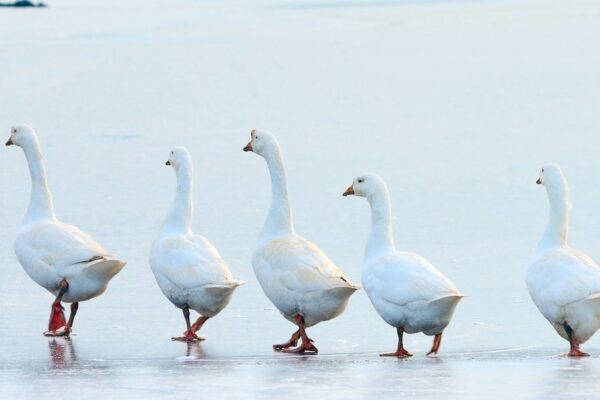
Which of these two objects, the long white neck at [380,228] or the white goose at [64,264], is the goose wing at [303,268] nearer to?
the long white neck at [380,228]

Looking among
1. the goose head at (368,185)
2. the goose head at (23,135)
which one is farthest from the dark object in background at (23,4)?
the goose head at (368,185)

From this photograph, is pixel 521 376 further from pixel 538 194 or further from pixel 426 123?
pixel 426 123

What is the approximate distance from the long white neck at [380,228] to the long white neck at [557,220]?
1115mm

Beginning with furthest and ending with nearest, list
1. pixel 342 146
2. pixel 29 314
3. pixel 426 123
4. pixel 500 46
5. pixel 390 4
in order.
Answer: pixel 390 4 → pixel 500 46 → pixel 426 123 → pixel 342 146 → pixel 29 314

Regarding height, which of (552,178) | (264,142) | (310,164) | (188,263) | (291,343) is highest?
(310,164)

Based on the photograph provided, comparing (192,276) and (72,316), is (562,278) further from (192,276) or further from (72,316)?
(72,316)

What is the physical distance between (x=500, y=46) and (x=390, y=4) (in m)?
9.05

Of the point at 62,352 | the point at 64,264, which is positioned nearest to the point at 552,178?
the point at 64,264

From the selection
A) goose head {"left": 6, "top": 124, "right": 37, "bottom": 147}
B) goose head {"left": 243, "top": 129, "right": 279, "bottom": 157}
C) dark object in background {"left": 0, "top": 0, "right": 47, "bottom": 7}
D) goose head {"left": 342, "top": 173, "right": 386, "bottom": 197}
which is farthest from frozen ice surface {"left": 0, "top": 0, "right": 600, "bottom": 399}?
dark object in background {"left": 0, "top": 0, "right": 47, "bottom": 7}

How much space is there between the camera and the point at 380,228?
431 inches

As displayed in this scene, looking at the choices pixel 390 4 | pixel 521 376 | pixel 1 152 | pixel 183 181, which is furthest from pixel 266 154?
pixel 390 4

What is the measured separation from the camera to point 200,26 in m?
29.7

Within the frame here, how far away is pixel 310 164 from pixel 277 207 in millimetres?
5762

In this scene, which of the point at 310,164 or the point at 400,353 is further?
the point at 310,164
